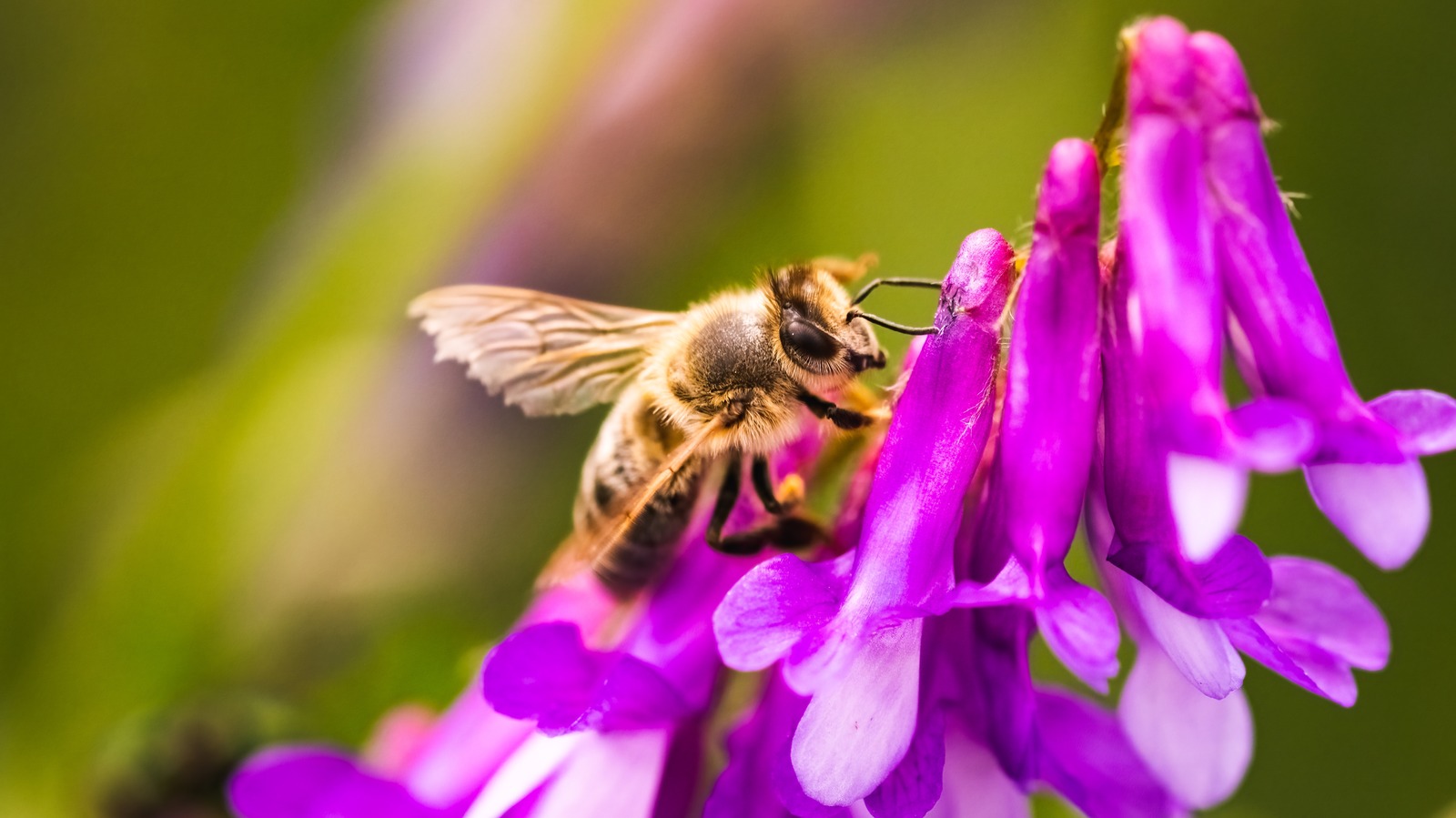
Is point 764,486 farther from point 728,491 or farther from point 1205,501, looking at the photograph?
point 1205,501

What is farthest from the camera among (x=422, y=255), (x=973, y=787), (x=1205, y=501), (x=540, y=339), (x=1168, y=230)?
(x=422, y=255)

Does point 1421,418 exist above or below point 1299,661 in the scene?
above

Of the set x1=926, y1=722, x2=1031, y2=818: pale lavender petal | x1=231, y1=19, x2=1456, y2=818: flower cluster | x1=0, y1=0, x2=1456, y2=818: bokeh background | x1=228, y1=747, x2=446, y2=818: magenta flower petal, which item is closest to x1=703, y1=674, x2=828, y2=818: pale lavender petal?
x1=231, y1=19, x2=1456, y2=818: flower cluster

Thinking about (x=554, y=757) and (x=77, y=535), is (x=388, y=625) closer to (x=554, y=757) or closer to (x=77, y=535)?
(x=77, y=535)

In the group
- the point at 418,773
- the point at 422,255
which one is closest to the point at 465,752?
the point at 418,773

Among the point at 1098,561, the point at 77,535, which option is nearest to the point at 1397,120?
the point at 1098,561

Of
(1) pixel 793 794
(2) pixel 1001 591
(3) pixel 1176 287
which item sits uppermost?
(3) pixel 1176 287
